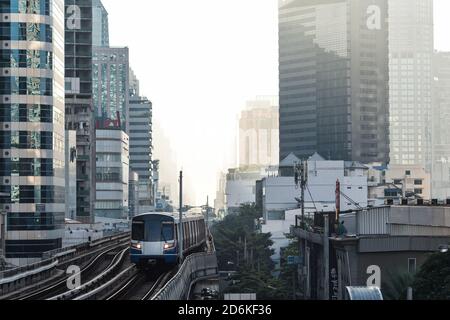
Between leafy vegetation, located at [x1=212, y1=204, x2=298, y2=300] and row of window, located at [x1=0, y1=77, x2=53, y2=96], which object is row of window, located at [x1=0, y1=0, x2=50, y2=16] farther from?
leafy vegetation, located at [x1=212, y1=204, x2=298, y2=300]

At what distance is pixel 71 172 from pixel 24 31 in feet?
182

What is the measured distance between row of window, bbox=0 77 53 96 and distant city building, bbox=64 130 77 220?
4464cm

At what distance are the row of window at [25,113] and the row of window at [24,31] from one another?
7.74 meters

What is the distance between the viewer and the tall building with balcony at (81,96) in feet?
588

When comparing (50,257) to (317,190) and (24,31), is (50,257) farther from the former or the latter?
(317,190)

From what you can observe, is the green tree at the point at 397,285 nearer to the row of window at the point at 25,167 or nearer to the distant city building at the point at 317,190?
the row of window at the point at 25,167

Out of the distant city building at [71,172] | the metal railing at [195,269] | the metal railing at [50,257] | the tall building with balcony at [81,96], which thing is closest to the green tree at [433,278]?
the metal railing at [195,269]

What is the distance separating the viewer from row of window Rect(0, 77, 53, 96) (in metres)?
104

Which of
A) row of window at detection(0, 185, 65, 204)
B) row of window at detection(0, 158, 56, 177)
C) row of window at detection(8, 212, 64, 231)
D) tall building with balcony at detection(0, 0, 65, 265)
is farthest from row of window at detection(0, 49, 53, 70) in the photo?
row of window at detection(8, 212, 64, 231)

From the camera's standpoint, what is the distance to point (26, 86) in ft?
345

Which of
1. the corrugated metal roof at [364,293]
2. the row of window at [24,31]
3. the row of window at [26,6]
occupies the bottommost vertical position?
the corrugated metal roof at [364,293]

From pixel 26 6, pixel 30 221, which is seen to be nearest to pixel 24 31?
pixel 26 6
